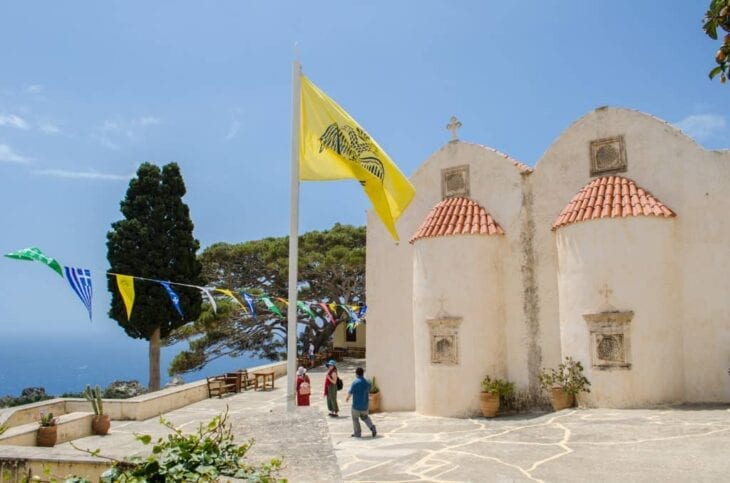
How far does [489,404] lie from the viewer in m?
14.5

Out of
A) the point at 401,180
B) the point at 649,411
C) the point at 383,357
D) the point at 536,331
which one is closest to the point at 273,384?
the point at 383,357

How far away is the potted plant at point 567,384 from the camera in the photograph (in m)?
13.6

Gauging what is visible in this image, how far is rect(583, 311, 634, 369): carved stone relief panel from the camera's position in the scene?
42.6 ft

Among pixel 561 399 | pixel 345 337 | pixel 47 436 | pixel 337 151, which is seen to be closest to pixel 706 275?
pixel 561 399

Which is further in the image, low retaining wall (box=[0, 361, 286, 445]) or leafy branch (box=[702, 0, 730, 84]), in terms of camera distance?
low retaining wall (box=[0, 361, 286, 445])

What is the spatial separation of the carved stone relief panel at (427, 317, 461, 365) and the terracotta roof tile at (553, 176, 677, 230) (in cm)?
375

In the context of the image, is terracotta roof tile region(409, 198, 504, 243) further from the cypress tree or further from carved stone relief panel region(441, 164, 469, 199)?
the cypress tree

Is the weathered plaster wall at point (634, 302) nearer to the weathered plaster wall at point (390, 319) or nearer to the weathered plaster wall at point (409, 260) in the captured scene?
the weathered plaster wall at point (409, 260)

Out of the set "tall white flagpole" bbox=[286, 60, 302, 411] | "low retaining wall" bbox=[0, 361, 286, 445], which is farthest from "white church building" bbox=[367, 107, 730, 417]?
"tall white flagpole" bbox=[286, 60, 302, 411]

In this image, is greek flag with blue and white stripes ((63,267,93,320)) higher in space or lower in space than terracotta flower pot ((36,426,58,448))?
higher

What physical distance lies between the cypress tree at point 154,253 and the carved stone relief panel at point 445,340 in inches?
467

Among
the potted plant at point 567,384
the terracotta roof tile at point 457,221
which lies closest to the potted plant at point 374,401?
the terracotta roof tile at point 457,221

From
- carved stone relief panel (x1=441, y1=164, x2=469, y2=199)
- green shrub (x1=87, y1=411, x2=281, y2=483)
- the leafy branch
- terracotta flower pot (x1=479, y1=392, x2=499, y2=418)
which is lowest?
terracotta flower pot (x1=479, y1=392, x2=499, y2=418)

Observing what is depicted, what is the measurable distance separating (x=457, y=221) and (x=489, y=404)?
4983mm
